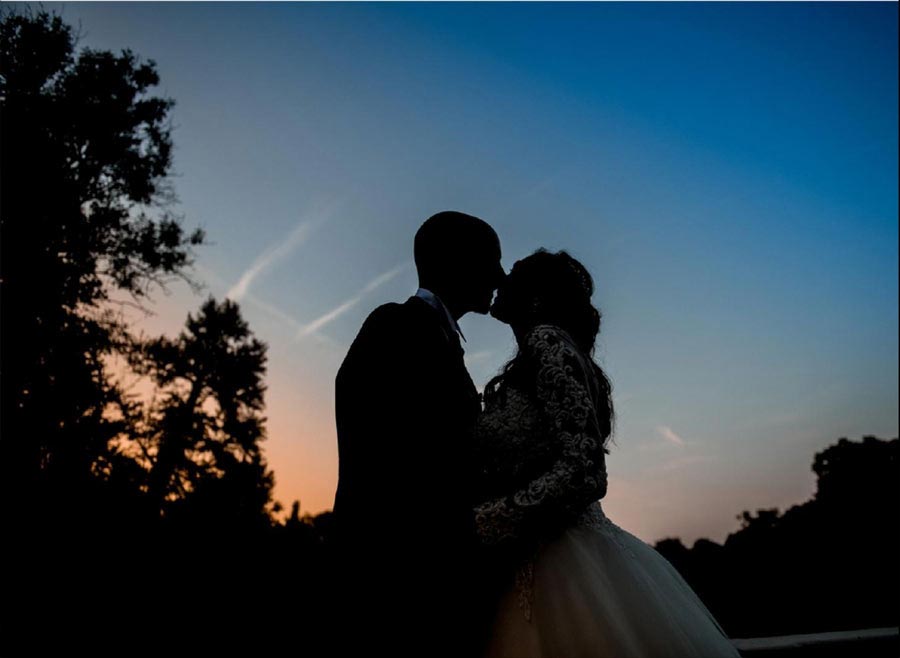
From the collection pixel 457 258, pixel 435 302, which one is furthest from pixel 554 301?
pixel 435 302

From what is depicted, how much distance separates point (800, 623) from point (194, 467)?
21641mm

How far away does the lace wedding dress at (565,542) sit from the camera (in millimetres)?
1935

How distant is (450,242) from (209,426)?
76.0ft

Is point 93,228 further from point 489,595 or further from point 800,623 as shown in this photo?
point 800,623

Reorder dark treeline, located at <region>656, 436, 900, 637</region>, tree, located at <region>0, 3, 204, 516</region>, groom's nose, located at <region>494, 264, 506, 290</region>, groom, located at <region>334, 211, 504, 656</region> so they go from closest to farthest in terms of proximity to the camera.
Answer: groom, located at <region>334, 211, 504, 656</region>, groom's nose, located at <region>494, 264, 506, 290</region>, dark treeline, located at <region>656, 436, 900, 637</region>, tree, located at <region>0, 3, 204, 516</region>

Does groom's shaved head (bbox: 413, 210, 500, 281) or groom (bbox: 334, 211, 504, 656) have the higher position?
groom's shaved head (bbox: 413, 210, 500, 281)

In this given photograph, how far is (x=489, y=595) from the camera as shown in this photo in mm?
2146

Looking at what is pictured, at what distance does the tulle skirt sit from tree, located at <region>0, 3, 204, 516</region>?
11.1m

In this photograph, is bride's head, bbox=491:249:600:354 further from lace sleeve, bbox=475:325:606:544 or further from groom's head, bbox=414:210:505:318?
lace sleeve, bbox=475:325:606:544

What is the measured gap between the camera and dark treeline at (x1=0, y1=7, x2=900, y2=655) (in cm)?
699

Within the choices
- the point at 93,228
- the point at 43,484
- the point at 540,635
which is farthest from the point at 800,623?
the point at 93,228

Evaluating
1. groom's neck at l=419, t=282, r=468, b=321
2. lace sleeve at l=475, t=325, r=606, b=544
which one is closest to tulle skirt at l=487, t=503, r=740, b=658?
lace sleeve at l=475, t=325, r=606, b=544

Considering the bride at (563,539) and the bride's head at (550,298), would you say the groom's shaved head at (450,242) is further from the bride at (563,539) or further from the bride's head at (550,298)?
the bride at (563,539)

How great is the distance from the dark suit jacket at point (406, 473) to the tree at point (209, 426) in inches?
688
